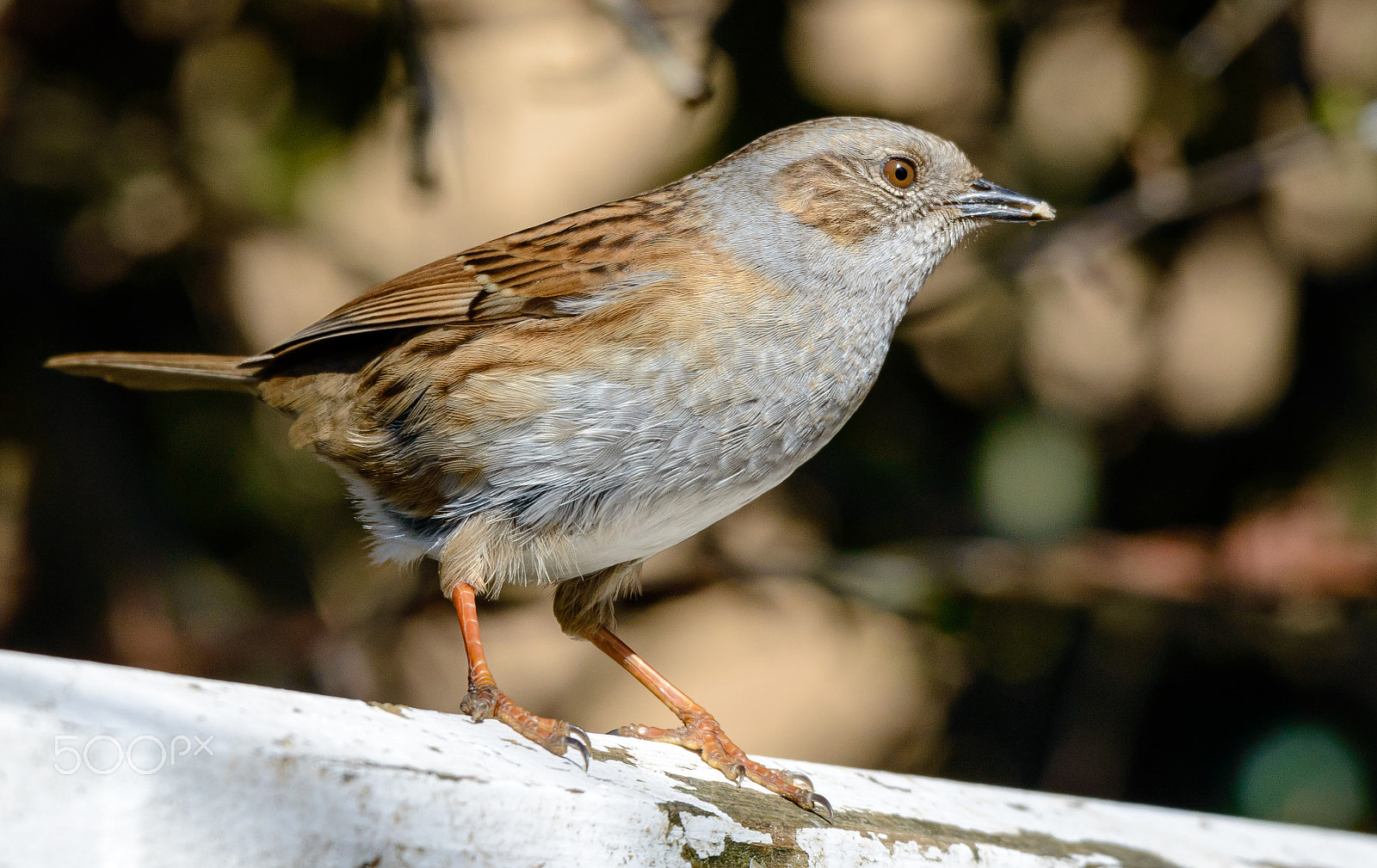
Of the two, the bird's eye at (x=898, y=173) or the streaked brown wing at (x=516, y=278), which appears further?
the bird's eye at (x=898, y=173)

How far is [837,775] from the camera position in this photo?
2.10m

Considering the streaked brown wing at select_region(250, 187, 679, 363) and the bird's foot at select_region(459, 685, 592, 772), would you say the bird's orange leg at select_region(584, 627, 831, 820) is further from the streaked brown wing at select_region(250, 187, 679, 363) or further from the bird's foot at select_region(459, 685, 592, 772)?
the streaked brown wing at select_region(250, 187, 679, 363)

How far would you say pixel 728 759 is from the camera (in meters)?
2.16

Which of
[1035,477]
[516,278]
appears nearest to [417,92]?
[516,278]

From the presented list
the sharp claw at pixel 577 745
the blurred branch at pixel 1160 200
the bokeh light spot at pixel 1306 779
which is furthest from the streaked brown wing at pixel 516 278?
the bokeh light spot at pixel 1306 779

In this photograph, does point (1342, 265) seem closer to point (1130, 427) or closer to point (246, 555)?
point (1130, 427)

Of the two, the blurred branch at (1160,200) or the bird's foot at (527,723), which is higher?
the blurred branch at (1160,200)

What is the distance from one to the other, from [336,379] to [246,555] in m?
1.56

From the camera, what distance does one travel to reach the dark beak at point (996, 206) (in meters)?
2.67

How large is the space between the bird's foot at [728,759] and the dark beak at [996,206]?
1.19 m

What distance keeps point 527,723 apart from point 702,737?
447mm

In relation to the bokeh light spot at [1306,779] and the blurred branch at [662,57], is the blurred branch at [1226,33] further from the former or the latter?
the bokeh light spot at [1306,779]

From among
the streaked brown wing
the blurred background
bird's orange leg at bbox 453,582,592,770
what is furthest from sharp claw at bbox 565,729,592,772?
the blurred background

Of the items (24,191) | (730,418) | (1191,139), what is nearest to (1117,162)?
(1191,139)
